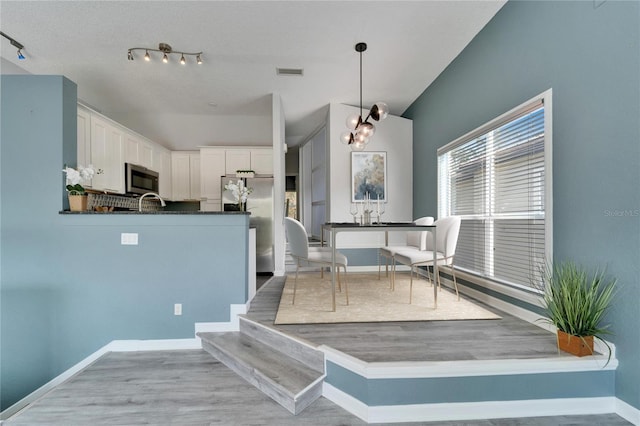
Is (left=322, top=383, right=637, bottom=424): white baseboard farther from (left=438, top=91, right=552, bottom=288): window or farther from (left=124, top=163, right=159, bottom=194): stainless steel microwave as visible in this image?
(left=124, top=163, right=159, bottom=194): stainless steel microwave

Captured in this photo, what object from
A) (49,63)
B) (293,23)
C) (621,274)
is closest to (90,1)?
(49,63)

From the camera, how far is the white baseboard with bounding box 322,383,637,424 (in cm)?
151

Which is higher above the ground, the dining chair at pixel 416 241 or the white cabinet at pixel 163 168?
the white cabinet at pixel 163 168

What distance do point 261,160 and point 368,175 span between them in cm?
218

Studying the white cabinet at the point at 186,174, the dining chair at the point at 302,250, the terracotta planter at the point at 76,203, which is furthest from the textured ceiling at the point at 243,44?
the dining chair at the point at 302,250

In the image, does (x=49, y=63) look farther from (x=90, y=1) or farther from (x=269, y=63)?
(x=269, y=63)

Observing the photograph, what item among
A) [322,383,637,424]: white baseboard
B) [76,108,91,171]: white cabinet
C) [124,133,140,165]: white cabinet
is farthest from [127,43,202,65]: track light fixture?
[322,383,637,424]: white baseboard

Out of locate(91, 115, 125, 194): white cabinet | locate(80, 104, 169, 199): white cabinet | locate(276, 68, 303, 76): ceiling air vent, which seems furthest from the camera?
locate(91, 115, 125, 194): white cabinet

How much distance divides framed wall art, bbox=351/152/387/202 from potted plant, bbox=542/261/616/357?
2863mm

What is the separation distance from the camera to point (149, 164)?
15.3ft

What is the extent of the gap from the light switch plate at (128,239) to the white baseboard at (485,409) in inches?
89.1

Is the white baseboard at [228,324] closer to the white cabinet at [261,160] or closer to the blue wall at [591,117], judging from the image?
the blue wall at [591,117]

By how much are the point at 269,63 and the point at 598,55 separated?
2.97 meters

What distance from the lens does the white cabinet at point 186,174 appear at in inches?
208
